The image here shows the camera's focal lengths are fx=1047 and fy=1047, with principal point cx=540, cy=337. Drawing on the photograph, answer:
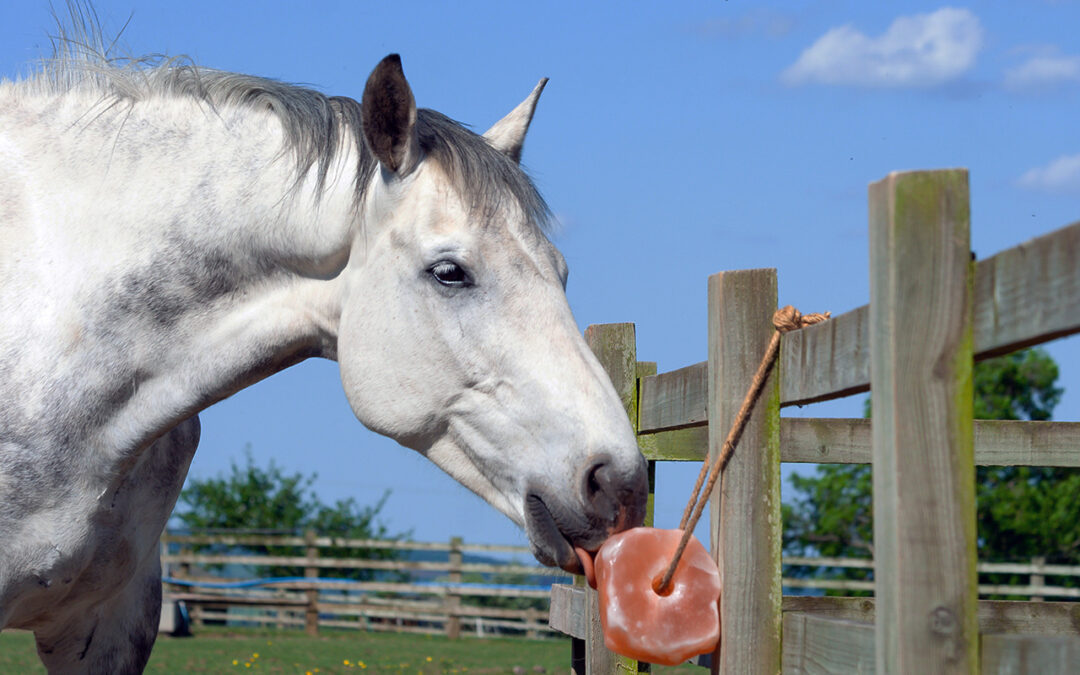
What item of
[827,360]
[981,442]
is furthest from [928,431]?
[981,442]

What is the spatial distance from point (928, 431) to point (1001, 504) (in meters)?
28.5

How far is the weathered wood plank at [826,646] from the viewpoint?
1.78 metres

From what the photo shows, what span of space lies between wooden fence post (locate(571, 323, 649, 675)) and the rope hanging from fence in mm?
1128

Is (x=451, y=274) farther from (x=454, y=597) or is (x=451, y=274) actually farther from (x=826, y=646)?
(x=454, y=597)

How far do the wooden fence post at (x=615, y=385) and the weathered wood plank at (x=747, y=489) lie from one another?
110cm

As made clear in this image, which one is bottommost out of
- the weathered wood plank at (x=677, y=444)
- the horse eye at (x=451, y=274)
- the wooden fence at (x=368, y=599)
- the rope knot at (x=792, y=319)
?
the wooden fence at (x=368, y=599)

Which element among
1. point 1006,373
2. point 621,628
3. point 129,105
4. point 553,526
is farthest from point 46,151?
point 1006,373

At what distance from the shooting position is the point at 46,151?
3078mm

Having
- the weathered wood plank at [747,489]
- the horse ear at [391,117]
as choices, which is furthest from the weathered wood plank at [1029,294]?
the horse ear at [391,117]

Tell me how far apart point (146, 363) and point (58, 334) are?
0.25m

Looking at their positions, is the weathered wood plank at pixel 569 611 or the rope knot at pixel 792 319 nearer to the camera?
the rope knot at pixel 792 319

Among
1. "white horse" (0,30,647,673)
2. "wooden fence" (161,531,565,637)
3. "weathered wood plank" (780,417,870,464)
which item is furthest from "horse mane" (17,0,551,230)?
"wooden fence" (161,531,565,637)

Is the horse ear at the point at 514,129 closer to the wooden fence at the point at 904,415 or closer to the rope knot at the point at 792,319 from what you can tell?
the wooden fence at the point at 904,415

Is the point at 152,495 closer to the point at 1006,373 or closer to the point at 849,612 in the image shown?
the point at 849,612
